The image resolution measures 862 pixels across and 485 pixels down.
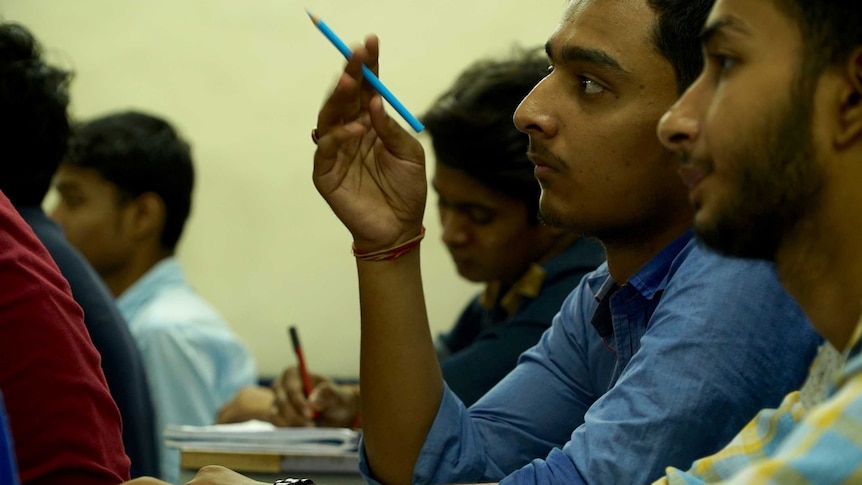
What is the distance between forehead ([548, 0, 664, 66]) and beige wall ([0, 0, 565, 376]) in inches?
72.4

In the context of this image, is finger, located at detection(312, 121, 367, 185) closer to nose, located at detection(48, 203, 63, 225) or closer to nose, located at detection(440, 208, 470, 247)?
nose, located at detection(440, 208, 470, 247)

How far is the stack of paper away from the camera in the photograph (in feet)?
6.25

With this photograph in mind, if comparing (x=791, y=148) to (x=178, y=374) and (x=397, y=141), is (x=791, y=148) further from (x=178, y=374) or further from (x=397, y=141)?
(x=178, y=374)

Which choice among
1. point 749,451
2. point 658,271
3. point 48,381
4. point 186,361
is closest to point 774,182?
point 749,451

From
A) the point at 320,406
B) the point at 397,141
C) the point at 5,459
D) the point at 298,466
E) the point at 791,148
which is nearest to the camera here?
the point at 5,459

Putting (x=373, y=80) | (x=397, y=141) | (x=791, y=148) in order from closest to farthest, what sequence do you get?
(x=791, y=148) → (x=373, y=80) → (x=397, y=141)

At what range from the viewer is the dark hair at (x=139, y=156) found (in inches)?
128

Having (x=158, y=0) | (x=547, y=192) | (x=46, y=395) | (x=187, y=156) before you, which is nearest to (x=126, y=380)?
(x=46, y=395)

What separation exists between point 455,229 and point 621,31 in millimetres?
1088

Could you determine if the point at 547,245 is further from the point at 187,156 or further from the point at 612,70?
the point at 187,156

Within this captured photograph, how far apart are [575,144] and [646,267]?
0.17 meters

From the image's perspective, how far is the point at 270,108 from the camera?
11.3 ft

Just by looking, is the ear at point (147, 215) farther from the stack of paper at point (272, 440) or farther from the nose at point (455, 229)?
the stack of paper at point (272, 440)

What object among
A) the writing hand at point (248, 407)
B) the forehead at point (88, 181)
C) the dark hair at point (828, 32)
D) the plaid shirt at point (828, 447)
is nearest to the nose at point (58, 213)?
the forehead at point (88, 181)
